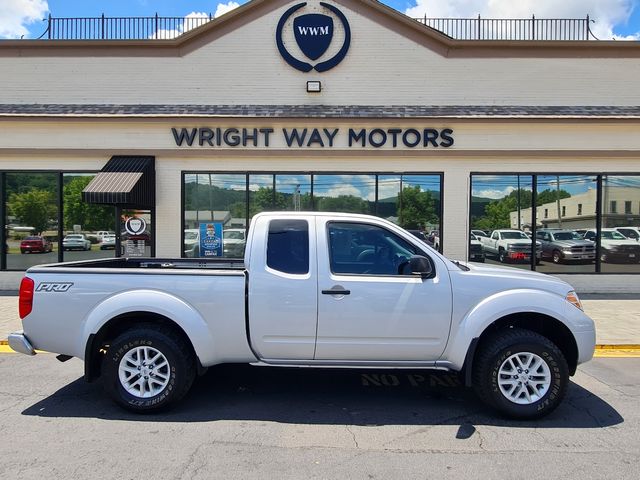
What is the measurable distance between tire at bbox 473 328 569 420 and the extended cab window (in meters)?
1.16

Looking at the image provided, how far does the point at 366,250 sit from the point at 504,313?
4.62ft

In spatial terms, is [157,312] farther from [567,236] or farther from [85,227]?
[567,236]

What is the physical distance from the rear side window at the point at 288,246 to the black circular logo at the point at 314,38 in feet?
27.2

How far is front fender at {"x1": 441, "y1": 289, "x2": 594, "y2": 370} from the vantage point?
167 inches

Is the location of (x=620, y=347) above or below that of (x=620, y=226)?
below

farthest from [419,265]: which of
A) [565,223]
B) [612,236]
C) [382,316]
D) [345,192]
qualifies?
[612,236]

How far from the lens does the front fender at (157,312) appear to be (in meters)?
4.30

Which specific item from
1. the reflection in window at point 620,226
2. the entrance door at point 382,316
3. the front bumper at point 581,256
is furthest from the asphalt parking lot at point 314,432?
the reflection in window at point 620,226

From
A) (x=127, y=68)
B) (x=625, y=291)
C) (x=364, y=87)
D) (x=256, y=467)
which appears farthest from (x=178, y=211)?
(x=625, y=291)

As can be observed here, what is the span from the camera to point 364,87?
39.0 feet

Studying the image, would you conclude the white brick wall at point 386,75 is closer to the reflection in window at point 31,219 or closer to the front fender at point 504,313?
the reflection in window at point 31,219

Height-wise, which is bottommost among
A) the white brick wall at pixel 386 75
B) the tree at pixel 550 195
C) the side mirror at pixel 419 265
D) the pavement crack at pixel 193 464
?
the pavement crack at pixel 193 464

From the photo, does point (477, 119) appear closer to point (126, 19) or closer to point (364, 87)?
point (364, 87)

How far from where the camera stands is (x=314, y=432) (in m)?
4.03
